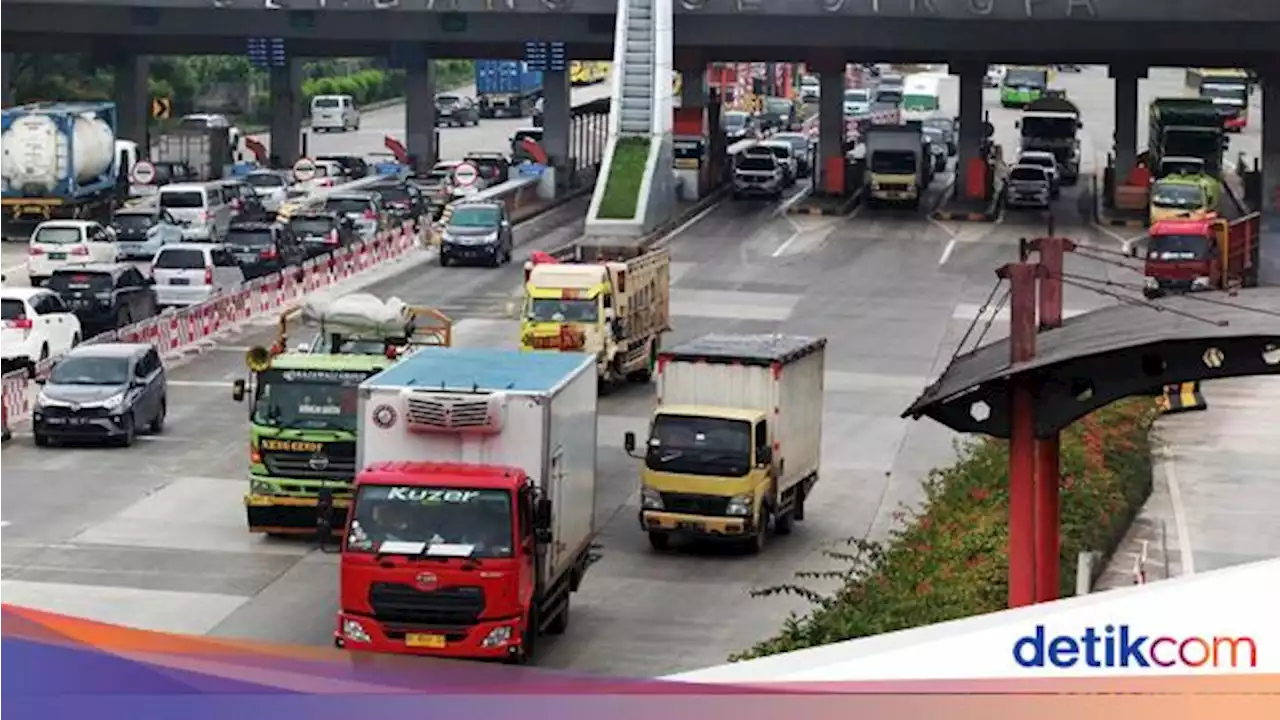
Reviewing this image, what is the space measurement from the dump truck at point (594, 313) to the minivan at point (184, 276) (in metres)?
9.47

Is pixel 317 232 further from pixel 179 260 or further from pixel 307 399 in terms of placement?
pixel 307 399

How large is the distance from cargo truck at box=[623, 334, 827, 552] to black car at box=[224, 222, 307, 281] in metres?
26.0

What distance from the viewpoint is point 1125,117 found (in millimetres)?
83688

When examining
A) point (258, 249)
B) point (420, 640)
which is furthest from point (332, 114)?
point (420, 640)

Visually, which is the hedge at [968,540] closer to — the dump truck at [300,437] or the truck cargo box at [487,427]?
the truck cargo box at [487,427]

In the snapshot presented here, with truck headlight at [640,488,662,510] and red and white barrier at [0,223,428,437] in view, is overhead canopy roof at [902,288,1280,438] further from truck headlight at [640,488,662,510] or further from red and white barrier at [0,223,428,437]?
red and white barrier at [0,223,428,437]

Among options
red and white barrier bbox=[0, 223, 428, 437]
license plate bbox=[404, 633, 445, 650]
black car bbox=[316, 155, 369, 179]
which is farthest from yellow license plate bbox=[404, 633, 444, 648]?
black car bbox=[316, 155, 369, 179]

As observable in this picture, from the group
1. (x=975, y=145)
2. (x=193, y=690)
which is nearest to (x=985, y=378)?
(x=193, y=690)

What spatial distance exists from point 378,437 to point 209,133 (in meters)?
64.0

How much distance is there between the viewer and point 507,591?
2362 centimetres

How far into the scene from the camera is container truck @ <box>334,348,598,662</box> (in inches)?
923

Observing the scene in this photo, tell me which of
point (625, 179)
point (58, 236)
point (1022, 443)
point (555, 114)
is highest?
point (555, 114)

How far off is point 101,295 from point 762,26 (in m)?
35.9

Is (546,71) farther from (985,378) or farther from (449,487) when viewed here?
(985,378)
